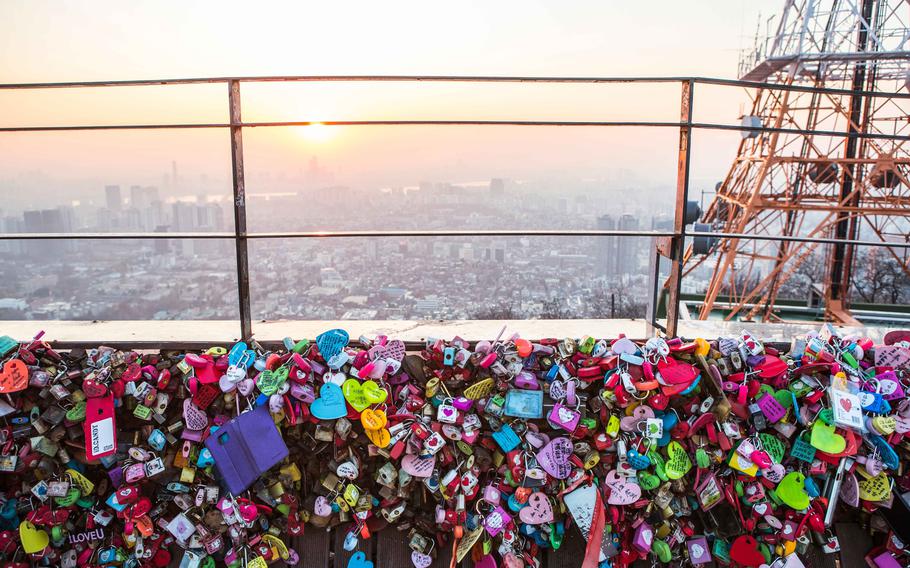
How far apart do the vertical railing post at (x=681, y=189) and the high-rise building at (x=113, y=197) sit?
11.3 ft

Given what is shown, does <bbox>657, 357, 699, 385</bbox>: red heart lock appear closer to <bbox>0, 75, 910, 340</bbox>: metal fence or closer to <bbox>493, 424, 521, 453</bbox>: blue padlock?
A: <bbox>0, 75, 910, 340</bbox>: metal fence

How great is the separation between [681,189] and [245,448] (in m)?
2.22

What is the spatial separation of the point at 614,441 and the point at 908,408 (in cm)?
131

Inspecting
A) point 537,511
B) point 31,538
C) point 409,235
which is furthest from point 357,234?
point 31,538

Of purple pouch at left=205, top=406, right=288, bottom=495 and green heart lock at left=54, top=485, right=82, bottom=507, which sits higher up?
purple pouch at left=205, top=406, right=288, bottom=495

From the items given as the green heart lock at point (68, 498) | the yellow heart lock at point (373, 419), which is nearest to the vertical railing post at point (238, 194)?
the yellow heart lock at point (373, 419)

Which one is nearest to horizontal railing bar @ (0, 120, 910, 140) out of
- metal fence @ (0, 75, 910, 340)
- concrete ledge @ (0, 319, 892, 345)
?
metal fence @ (0, 75, 910, 340)

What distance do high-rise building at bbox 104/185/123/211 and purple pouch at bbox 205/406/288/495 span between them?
2.13m

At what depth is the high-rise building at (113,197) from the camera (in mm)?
3600

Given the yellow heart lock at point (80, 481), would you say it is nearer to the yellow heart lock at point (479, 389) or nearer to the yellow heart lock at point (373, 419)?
the yellow heart lock at point (373, 419)

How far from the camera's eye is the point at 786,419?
2.34 meters

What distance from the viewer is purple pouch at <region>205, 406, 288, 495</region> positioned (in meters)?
2.25

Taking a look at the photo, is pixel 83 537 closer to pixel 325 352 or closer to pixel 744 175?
pixel 325 352

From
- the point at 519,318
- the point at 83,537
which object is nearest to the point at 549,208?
the point at 519,318
